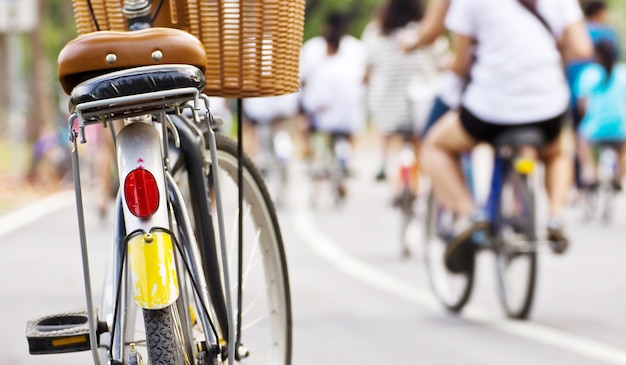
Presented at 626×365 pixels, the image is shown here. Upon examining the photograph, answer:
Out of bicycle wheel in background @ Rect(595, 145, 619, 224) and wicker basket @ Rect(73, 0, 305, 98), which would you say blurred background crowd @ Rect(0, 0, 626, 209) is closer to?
bicycle wheel in background @ Rect(595, 145, 619, 224)

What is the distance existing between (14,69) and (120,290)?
18455 mm

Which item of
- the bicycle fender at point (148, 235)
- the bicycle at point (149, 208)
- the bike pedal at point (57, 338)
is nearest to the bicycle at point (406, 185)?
the bicycle at point (149, 208)

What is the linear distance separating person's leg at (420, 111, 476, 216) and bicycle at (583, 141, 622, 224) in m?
7.26

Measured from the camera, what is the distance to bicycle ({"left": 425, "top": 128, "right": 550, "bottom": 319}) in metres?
6.85

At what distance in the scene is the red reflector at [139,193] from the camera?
3.03 m

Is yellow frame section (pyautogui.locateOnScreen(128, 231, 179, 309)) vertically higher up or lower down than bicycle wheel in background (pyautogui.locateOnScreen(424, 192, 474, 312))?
higher up

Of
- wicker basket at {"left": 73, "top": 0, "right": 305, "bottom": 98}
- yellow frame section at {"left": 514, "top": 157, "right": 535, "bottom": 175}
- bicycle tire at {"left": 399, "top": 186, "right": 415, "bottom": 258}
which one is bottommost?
bicycle tire at {"left": 399, "top": 186, "right": 415, "bottom": 258}

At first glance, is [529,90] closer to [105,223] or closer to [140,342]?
[140,342]

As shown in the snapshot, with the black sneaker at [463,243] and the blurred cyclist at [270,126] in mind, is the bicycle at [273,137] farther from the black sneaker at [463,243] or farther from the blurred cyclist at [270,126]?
the black sneaker at [463,243]

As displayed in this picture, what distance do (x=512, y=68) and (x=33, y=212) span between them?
9.17 meters

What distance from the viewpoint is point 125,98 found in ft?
9.62

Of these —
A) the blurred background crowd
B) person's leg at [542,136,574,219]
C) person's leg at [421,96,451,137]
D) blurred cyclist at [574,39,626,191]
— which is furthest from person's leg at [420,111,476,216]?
blurred cyclist at [574,39,626,191]

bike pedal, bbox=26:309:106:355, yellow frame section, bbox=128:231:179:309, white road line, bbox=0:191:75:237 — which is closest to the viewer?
yellow frame section, bbox=128:231:179:309

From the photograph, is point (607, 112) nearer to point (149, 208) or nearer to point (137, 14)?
point (137, 14)
